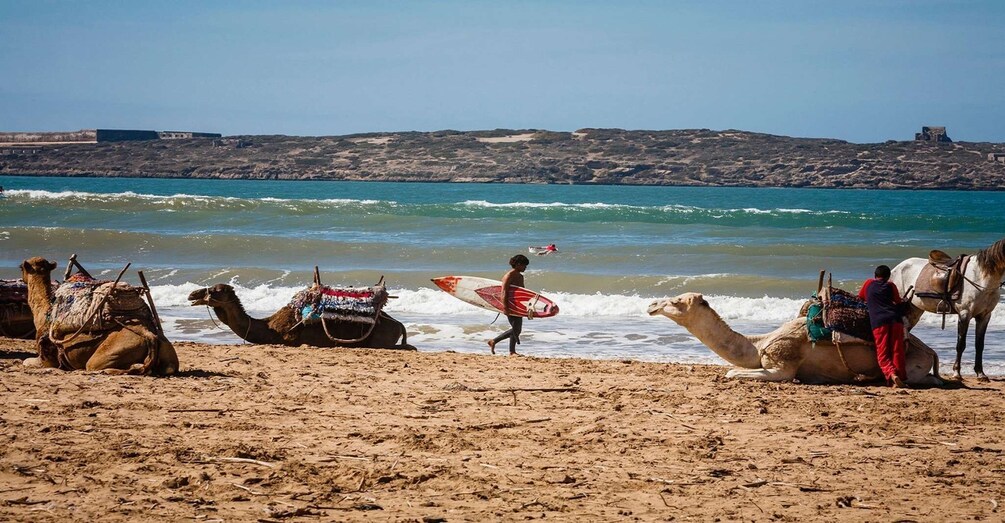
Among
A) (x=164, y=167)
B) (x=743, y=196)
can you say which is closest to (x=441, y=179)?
(x=164, y=167)

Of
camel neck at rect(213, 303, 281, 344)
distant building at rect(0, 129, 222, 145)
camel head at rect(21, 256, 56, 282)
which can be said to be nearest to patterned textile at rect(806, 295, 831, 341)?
camel neck at rect(213, 303, 281, 344)

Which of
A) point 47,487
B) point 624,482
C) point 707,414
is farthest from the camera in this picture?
point 707,414

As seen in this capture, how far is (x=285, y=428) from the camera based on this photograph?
7.55 metres

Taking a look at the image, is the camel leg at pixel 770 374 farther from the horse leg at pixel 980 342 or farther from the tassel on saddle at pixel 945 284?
the horse leg at pixel 980 342

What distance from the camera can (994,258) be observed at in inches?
432

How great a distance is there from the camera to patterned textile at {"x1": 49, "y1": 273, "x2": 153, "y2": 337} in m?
9.52

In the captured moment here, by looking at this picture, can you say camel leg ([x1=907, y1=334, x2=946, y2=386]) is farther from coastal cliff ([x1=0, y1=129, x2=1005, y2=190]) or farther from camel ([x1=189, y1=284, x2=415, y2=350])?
coastal cliff ([x1=0, y1=129, x2=1005, y2=190])

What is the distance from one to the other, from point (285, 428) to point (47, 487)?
6.28ft

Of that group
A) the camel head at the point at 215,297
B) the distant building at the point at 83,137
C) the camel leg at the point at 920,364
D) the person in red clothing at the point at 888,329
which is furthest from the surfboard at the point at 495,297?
the distant building at the point at 83,137

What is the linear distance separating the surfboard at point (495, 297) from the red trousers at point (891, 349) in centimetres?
430

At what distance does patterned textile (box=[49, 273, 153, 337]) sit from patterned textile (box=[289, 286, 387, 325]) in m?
3.11

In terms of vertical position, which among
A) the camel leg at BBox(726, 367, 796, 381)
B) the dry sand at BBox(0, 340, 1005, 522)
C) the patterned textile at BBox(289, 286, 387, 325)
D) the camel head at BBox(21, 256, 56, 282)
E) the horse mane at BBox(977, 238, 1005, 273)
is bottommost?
the dry sand at BBox(0, 340, 1005, 522)

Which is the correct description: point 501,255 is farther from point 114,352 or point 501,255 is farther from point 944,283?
point 114,352

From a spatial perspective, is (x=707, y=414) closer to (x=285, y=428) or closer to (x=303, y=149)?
(x=285, y=428)
